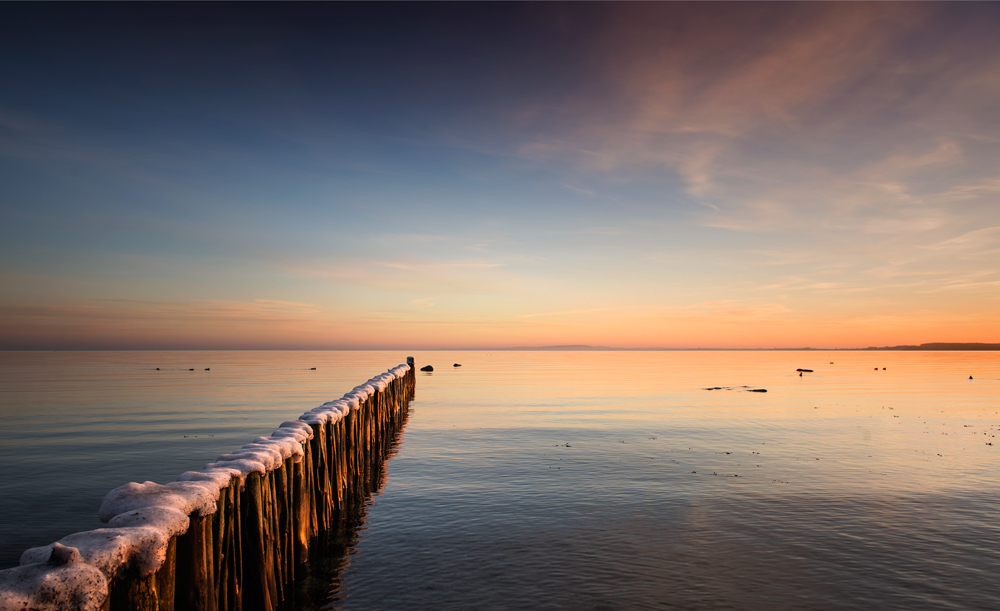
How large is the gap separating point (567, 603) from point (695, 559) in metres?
2.96

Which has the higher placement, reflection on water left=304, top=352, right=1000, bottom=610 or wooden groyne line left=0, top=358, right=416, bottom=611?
wooden groyne line left=0, top=358, right=416, bottom=611

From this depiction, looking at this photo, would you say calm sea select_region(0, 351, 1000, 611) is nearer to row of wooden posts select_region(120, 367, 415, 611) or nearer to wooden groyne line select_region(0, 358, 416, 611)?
row of wooden posts select_region(120, 367, 415, 611)

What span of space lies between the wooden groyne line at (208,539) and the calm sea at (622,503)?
43.0 inches

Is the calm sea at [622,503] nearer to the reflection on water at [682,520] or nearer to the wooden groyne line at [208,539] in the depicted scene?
the reflection on water at [682,520]

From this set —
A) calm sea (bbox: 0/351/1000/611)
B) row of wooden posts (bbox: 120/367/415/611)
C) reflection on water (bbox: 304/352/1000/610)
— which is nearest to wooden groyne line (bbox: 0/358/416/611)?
row of wooden posts (bbox: 120/367/415/611)

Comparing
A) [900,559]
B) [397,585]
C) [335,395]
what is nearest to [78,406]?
[335,395]

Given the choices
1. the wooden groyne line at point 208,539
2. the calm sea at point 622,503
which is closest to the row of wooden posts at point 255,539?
the wooden groyne line at point 208,539

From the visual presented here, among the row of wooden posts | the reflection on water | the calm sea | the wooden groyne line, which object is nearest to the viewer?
the wooden groyne line

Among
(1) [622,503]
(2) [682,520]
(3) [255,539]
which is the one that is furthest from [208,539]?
(1) [622,503]

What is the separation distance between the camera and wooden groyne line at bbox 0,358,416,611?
4.04 meters

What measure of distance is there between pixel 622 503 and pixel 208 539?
33.0 feet

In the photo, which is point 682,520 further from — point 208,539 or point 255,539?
point 208,539

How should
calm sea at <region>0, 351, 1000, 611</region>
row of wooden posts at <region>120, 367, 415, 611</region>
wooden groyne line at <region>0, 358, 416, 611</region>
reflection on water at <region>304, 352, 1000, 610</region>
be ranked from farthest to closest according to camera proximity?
calm sea at <region>0, 351, 1000, 611</region>
reflection on water at <region>304, 352, 1000, 610</region>
row of wooden posts at <region>120, 367, 415, 611</region>
wooden groyne line at <region>0, 358, 416, 611</region>

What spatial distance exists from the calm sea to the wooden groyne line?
3.58 ft
